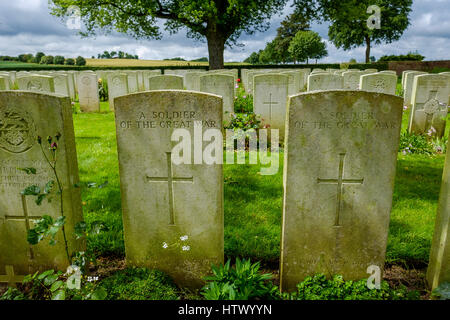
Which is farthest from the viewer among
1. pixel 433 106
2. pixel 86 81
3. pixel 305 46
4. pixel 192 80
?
pixel 305 46

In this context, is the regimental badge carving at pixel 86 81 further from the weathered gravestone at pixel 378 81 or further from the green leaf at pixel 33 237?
the green leaf at pixel 33 237

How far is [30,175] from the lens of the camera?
2.67m

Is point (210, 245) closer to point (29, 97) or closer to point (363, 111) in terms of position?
point (363, 111)

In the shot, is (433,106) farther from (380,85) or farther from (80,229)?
(80,229)

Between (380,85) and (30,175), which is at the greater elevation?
(380,85)

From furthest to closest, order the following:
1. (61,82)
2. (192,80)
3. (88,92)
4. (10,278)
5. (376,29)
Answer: (376,29)
(61,82)
(88,92)
(192,80)
(10,278)

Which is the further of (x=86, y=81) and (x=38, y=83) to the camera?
(x=86, y=81)

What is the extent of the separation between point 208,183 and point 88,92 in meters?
10.0

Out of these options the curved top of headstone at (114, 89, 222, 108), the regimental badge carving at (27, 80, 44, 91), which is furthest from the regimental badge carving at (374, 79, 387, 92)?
the regimental badge carving at (27, 80, 44, 91)

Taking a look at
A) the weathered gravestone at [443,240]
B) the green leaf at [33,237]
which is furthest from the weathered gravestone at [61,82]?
the weathered gravestone at [443,240]

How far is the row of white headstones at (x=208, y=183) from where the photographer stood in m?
2.41

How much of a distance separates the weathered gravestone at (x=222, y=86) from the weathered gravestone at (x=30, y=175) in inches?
195

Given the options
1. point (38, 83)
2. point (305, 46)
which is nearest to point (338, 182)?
point (38, 83)

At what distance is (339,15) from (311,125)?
2133cm
